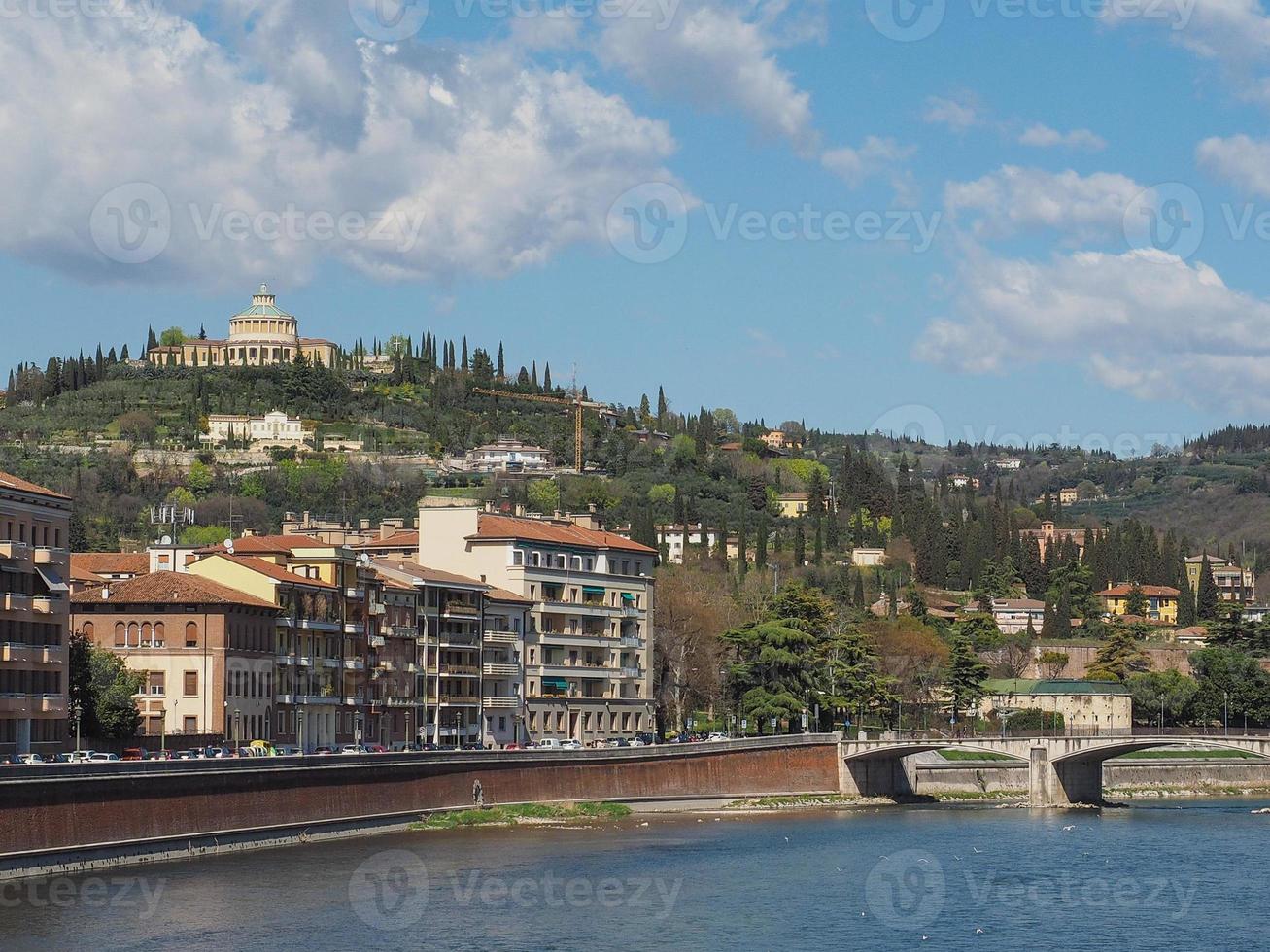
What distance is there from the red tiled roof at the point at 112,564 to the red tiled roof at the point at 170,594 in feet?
52.6

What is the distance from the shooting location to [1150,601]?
635 ft

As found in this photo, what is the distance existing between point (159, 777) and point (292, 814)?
794cm

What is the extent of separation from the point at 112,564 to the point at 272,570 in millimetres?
17364

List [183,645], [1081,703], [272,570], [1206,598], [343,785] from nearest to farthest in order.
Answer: [343,785] < [183,645] < [272,570] < [1081,703] < [1206,598]

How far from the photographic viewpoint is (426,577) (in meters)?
96.1

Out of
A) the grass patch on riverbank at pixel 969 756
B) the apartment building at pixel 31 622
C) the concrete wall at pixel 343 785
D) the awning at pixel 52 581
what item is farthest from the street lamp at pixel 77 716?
the grass patch on riverbank at pixel 969 756

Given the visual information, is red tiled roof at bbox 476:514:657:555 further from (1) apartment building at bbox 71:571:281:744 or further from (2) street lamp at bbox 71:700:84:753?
(2) street lamp at bbox 71:700:84:753

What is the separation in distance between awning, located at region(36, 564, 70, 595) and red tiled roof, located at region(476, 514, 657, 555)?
33.6 m

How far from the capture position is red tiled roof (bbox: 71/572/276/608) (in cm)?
Result: 8081

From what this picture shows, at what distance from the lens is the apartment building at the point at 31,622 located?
70062 millimetres

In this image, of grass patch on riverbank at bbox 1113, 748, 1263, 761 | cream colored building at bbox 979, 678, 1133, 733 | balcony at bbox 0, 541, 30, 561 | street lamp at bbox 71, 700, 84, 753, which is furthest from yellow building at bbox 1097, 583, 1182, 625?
balcony at bbox 0, 541, 30, 561

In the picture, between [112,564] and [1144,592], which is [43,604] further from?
[1144,592]

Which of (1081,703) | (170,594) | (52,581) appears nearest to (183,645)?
(170,594)

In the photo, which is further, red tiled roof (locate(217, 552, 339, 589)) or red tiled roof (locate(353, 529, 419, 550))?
red tiled roof (locate(353, 529, 419, 550))
